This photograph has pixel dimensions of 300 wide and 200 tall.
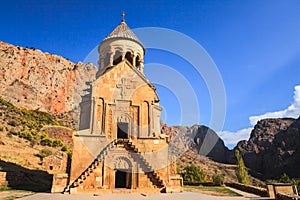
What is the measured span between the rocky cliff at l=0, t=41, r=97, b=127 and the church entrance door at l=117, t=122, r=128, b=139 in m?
49.7

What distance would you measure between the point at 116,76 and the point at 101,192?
7801mm

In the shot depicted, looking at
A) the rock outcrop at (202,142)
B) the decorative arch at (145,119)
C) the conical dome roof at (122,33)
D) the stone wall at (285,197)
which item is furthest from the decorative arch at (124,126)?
the rock outcrop at (202,142)

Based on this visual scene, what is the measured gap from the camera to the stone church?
42.6 feet

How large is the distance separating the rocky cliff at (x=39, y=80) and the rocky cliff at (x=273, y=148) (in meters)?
52.0

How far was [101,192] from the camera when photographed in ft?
40.8

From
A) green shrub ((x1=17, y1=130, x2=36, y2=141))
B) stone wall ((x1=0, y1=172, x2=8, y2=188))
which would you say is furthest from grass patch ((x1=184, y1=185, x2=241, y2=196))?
green shrub ((x1=17, y1=130, x2=36, y2=141))

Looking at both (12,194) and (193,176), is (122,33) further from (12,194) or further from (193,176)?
(193,176)

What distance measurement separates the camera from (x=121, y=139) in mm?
13672

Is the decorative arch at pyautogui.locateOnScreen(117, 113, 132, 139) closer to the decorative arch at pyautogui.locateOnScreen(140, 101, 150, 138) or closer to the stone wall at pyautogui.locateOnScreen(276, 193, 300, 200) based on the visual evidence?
the decorative arch at pyautogui.locateOnScreen(140, 101, 150, 138)

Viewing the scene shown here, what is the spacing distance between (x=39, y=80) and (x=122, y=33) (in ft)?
203

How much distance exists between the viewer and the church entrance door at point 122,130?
624 inches

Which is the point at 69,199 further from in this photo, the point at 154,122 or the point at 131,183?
the point at 154,122

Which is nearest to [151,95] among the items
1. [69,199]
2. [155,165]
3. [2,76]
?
[155,165]

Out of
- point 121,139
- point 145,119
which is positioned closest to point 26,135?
point 145,119
